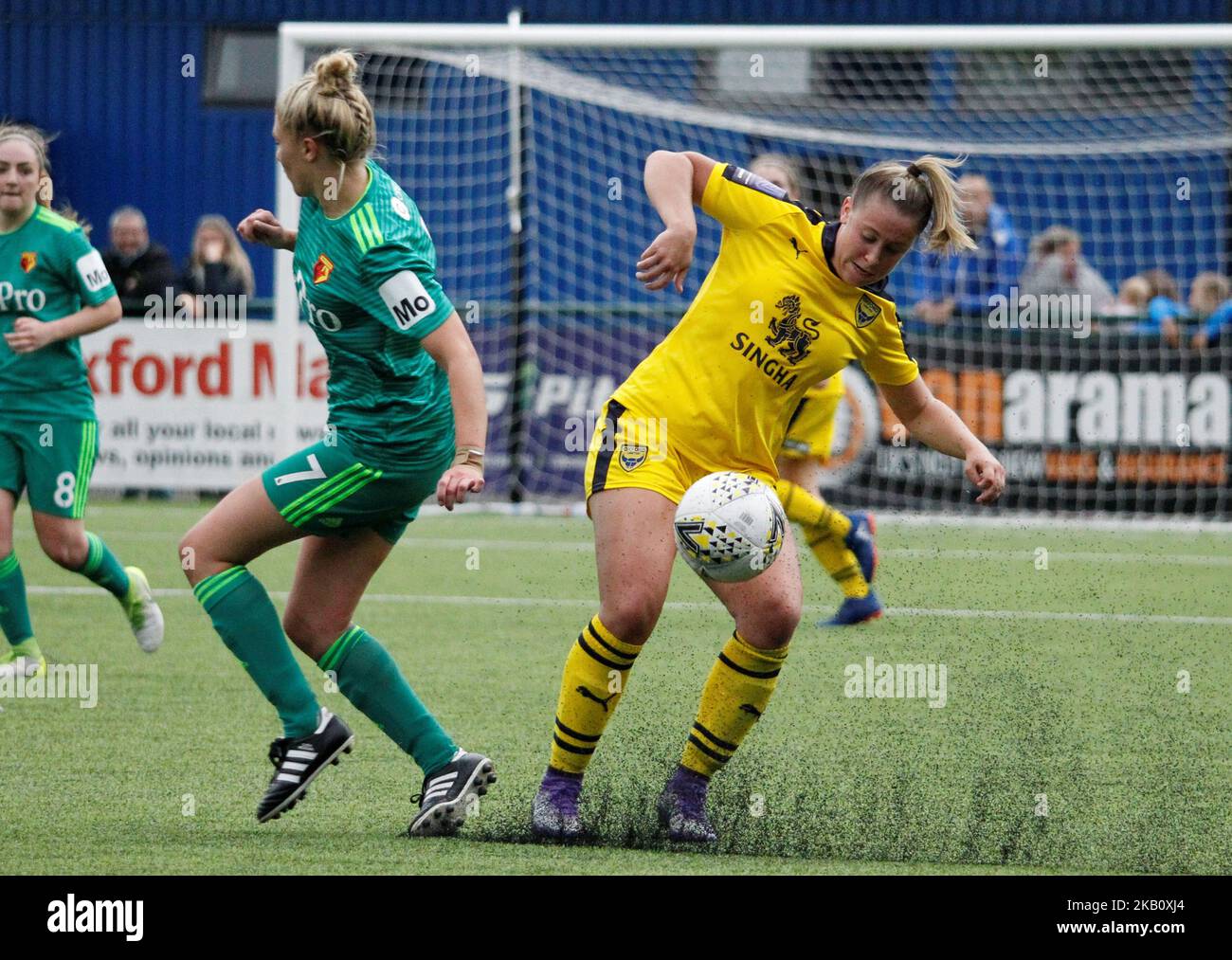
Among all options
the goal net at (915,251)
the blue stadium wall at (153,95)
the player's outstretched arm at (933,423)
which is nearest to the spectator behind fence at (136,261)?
the goal net at (915,251)

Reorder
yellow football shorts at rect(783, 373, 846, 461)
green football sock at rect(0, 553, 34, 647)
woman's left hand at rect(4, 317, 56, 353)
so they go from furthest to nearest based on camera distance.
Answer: yellow football shorts at rect(783, 373, 846, 461) → green football sock at rect(0, 553, 34, 647) → woman's left hand at rect(4, 317, 56, 353)

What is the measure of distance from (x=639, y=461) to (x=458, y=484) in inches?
30.3

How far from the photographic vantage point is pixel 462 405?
4.29m

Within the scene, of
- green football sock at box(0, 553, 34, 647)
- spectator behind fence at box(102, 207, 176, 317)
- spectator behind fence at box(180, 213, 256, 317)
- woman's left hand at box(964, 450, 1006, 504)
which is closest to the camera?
woman's left hand at box(964, 450, 1006, 504)

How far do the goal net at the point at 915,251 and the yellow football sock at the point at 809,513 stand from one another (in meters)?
3.46

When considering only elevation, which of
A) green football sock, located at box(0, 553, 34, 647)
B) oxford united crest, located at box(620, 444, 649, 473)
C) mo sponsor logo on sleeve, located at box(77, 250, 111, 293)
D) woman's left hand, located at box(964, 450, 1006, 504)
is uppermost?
mo sponsor logo on sleeve, located at box(77, 250, 111, 293)

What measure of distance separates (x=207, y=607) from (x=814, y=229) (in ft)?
6.10

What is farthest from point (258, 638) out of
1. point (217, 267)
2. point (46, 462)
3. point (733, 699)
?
point (217, 267)

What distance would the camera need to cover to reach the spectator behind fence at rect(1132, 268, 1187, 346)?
13.1 m

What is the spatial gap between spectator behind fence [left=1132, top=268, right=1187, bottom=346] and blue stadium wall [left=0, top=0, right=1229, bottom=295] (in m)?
7.08

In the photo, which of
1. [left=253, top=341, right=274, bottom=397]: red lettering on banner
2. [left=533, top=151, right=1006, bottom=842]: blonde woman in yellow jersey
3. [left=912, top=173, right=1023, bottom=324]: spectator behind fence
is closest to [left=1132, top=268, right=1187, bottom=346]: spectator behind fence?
[left=912, top=173, right=1023, bottom=324]: spectator behind fence

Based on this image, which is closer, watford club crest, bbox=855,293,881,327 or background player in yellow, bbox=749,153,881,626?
watford club crest, bbox=855,293,881,327

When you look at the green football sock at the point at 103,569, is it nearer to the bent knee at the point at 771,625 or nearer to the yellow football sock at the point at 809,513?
the yellow football sock at the point at 809,513

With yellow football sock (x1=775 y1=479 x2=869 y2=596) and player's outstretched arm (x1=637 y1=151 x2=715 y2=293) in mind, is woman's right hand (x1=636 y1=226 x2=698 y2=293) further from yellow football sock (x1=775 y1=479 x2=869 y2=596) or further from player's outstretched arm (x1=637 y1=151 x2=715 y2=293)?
yellow football sock (x1=775 y1=479 x2=869 y2=596)
